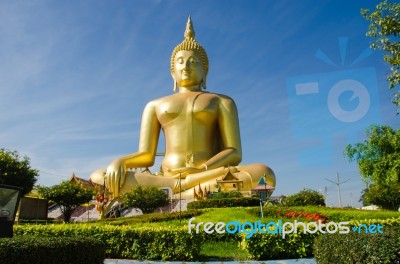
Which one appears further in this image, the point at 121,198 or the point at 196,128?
the point at 196,128

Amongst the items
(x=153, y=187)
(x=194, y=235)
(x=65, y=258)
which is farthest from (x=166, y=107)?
(x=65, y=258)

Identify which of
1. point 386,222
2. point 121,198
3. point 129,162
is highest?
point 129,162

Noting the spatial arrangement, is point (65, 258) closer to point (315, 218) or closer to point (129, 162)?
point (315, 218)

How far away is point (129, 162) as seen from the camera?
72.9ft

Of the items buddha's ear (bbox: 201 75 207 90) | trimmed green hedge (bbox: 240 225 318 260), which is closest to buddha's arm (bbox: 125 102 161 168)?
buddha's ear (bbox: 201 75 207 90)

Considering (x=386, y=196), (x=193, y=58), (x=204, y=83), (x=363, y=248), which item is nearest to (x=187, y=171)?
(x=204, y=83)

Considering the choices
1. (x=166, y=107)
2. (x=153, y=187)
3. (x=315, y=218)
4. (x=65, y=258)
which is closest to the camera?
(x=65, y=258)

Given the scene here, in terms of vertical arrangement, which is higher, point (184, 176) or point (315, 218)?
point (184, 176)

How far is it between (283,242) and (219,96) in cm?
1604

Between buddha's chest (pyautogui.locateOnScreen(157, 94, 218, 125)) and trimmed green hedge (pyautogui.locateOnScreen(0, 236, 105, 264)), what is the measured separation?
54.1 ft

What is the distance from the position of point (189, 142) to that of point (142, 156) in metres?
2.67

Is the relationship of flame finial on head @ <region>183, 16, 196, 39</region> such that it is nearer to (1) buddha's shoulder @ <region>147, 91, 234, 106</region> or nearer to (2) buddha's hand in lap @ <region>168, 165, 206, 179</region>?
(1) buddha's shoulder @ <region>147, 91, 234, 106</region>

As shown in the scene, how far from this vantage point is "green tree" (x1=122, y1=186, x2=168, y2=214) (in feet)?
62.2

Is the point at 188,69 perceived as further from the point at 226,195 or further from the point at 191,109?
the point at 226,195
